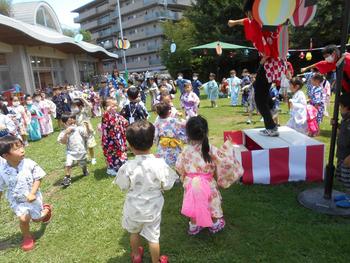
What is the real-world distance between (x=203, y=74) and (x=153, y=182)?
31176 millimetres

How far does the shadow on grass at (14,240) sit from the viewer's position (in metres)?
3.83

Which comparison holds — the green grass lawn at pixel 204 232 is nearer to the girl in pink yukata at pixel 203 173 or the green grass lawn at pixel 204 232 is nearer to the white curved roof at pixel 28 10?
the girl in pink yukata at pixel 203 173

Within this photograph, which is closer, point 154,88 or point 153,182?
point 153,182

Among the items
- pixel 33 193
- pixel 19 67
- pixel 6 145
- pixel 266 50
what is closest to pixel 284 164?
pixel 266 50

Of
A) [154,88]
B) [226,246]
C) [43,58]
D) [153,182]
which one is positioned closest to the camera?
[153,182]

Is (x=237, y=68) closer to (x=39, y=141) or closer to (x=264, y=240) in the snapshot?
(x=39, y=141)

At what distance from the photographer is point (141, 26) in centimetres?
5856

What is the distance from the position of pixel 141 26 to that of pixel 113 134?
56.6 metres

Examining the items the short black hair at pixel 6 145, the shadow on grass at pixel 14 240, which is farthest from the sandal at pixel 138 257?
the short black hair at pixel 6 145

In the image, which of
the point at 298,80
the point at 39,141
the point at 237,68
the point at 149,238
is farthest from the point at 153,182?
the point at 237,68

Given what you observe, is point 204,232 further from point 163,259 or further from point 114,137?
point 114,137

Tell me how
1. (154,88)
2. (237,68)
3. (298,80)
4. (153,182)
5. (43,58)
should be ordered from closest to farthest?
(153,182), (298,80), (154,88), (43,58), (237,68)

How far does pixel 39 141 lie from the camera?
1063 cm

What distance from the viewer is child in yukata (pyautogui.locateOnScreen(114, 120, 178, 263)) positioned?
284cm
